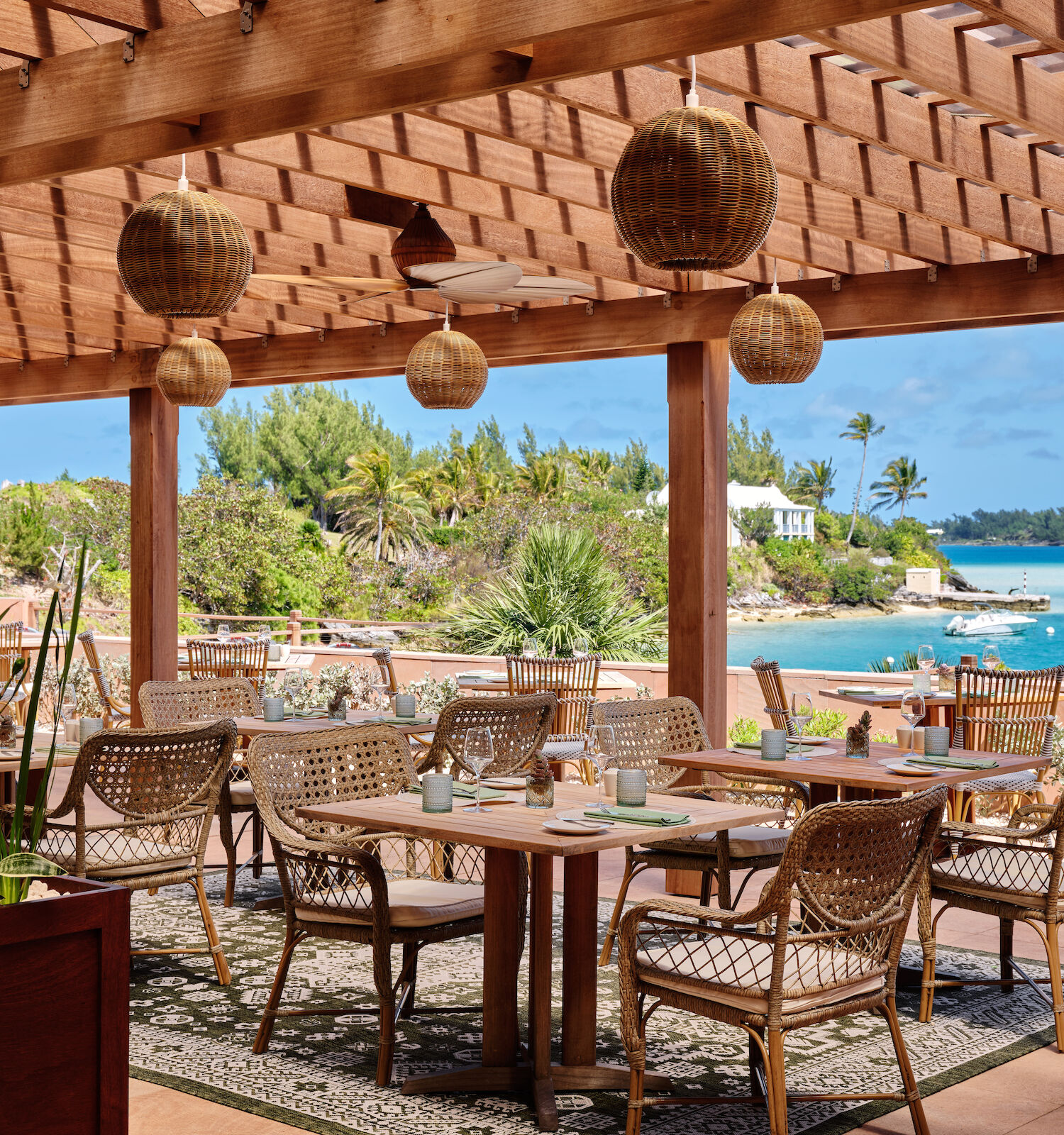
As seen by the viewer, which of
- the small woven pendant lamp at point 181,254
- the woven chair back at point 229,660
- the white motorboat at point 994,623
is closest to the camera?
the small woven pendant lamp at point 181,254

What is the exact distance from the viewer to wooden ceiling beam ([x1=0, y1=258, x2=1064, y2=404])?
20.6 ft

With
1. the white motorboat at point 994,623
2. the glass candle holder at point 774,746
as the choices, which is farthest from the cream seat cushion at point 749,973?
the white motorboat at point 994,623

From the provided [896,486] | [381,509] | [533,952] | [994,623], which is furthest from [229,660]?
[896,486]

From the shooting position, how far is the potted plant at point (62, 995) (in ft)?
7.70

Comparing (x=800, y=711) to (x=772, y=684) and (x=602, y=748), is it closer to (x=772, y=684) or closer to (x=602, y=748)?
(x=602, y=748)

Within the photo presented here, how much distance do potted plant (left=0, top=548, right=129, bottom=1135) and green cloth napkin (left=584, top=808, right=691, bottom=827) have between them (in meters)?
1.66

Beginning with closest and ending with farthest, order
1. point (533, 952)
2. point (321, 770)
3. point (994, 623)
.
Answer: point (533, 952) → point (321, 770) → point (994, 623)

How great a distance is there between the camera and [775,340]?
548cm

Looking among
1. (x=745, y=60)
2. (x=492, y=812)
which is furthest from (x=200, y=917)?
(x=745, y=60)

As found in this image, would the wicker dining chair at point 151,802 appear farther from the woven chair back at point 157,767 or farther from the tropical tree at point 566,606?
the tropical tree at point 566,606

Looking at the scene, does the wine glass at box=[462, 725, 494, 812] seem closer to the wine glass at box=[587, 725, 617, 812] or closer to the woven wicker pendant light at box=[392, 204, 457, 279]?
the wine glass at box=[587, 725, 617, 812]

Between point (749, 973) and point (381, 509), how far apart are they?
107ft

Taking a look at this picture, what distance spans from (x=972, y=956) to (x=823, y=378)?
7356 cm

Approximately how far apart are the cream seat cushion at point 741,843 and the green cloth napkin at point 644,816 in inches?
42.6
